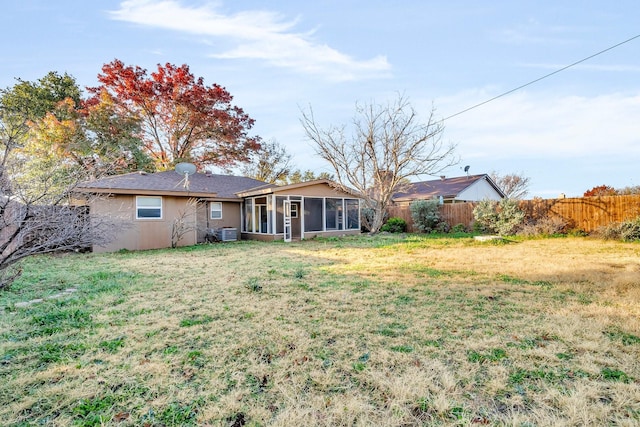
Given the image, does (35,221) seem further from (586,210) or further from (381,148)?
(586,210)

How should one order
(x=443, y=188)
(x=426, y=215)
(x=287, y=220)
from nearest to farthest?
(x=287, y=220) < (x=426, y=215) < (x=443, y=188)

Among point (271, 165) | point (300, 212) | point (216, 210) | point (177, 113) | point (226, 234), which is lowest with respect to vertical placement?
point (226, 234)

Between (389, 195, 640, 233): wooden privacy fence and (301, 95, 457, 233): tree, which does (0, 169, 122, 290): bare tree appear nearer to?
(301, 95, 457, 233): tree

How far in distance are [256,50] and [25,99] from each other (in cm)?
1720

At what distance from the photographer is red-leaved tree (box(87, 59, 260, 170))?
1775 centimetres

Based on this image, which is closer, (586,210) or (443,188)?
(586,210)

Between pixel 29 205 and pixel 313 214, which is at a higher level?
pixel 29 205

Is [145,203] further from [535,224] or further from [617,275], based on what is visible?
[535,224]

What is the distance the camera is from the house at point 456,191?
66.2 feet

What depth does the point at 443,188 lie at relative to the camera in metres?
21.7

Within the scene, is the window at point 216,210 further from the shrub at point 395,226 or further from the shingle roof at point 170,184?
the shrub at point 395,226

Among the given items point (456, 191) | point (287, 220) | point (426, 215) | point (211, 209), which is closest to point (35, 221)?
point (287, 220)

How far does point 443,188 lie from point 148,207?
61.2ft

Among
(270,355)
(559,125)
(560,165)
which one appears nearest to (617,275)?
(270,355)
